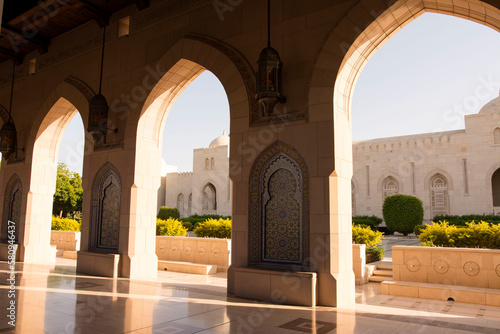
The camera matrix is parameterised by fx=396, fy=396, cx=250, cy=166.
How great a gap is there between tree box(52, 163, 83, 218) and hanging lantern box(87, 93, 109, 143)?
17999 millimetres

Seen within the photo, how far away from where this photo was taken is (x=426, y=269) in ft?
19.9

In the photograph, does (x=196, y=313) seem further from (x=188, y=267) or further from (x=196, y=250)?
(x=196, y=250)

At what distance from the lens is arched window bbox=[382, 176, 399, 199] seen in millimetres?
21484

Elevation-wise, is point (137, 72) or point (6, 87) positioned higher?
point (6, 87)

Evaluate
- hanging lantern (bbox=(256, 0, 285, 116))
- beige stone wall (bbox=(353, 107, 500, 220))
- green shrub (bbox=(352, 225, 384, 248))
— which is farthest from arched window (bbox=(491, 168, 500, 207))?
hanging lantern (bbox=(256, 0, 285, 116))

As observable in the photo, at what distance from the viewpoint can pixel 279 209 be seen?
5.25m

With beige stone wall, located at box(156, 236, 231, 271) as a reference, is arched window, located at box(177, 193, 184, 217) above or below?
above

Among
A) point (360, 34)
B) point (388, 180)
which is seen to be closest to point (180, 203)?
point (388, 180)

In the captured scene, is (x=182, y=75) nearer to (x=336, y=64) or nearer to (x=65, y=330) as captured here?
(x=336, y=64)

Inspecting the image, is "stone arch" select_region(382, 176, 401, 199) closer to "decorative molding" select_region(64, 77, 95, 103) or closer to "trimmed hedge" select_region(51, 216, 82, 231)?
"trimmed hedge" select_region(51, 216, 82, 231)

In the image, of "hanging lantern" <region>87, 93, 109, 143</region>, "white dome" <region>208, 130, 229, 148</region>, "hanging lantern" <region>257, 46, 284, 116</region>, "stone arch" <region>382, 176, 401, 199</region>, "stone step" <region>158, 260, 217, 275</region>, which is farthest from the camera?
"white dome" <region>208, 130, 229, 148</region>

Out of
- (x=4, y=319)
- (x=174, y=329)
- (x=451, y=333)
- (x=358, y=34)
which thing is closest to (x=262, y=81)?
(x=358, y=34)

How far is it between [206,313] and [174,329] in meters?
0.69

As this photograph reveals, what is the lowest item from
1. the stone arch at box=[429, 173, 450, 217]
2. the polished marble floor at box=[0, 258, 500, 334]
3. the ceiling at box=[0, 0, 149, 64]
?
the polished marble floor at box=[0, 258, 500, 334]
